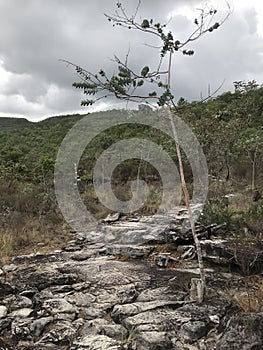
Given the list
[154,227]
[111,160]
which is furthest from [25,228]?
[111,160]

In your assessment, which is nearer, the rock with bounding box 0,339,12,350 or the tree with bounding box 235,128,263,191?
the rock with bounding box 0,339,12,350

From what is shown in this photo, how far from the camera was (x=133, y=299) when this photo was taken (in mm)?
4215

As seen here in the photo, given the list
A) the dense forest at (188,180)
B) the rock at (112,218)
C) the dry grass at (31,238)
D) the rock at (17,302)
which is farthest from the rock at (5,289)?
the rock at (112,218)

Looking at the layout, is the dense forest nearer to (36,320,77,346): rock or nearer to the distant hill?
(36,320,77,346): rock

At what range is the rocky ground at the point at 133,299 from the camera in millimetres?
3180

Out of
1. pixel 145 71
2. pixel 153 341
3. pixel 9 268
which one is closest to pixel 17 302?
pixel 9 268

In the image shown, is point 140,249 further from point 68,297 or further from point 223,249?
point 68,297

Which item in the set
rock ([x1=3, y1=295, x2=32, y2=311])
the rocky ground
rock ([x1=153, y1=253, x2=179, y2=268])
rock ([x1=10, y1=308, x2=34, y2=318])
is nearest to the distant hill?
the rocky ground

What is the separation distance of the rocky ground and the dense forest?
3.04 ft

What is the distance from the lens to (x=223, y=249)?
4.95 meters

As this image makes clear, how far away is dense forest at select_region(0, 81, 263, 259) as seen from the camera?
22.0 ft

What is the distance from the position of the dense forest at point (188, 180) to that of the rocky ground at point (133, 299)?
0.93 meters

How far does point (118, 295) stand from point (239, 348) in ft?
6.25

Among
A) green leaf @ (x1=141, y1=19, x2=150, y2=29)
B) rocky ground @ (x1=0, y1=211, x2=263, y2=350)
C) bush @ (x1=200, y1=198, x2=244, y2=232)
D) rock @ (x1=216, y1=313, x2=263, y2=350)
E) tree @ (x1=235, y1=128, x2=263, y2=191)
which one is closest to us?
rock @ (x1=216, y1=313, x2=263, y2=350)
